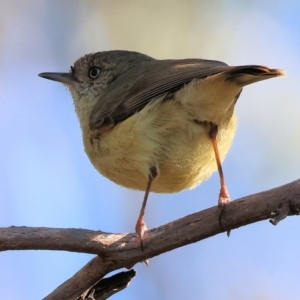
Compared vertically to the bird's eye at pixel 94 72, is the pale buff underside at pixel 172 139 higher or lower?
lower

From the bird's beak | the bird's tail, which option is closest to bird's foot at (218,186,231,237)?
the bird's tail

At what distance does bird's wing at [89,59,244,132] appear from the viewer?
3946mm

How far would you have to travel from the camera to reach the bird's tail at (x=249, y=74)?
330cm

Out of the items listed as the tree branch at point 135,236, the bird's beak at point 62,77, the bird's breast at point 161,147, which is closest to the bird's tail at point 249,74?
the bird's breast at point 161,147

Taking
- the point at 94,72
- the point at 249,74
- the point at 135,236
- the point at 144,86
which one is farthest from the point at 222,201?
the point at 94,72

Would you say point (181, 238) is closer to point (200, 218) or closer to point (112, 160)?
point (200, 218)

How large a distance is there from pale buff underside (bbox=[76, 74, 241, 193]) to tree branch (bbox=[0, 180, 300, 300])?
0.77m

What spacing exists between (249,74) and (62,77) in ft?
8.23

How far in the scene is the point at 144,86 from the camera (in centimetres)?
436

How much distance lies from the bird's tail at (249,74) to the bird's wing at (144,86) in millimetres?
48

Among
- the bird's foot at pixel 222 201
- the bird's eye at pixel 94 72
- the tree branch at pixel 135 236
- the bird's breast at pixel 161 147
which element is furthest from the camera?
the bird's eye at pixel 94 72

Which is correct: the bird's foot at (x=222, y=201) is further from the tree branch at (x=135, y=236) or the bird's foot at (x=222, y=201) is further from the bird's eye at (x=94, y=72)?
the bird's eye at (x=94, y=72)

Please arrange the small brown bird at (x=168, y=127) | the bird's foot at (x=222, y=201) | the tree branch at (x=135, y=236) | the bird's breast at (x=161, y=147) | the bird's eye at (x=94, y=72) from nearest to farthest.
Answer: the tree branch at (x=135, y=236), the bird's foot at (x=222, y=201), the small brown bird at (x=168, y=127), the bird's breast at (x=161, y=147), the bird's eye at (x=94, y=72)

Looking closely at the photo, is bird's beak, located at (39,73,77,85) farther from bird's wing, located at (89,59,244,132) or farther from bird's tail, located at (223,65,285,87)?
bird's tail, located at (223,65,285,87)
